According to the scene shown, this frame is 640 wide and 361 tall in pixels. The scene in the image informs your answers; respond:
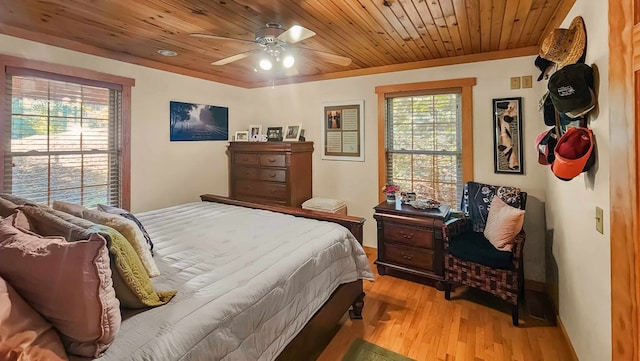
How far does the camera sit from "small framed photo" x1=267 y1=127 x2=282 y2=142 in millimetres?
4691

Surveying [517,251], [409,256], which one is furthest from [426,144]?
[517,251]

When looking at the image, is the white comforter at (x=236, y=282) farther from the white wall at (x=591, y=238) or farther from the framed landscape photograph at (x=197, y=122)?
the framed landscape photograph at (x=197, y=122)

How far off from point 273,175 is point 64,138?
227 cm

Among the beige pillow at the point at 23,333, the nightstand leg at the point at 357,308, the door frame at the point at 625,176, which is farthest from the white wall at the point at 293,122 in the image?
the beige pillow at the point at 23,333

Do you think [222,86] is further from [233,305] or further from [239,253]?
[233,305]

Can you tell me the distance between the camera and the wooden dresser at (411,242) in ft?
10.2

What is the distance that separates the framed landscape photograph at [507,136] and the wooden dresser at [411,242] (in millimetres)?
738

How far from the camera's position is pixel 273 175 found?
431 cm

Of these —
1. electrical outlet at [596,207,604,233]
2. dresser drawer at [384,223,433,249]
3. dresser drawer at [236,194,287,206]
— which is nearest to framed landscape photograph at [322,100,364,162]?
dresser drawer at [236,194,287,206]

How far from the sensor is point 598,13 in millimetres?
1625

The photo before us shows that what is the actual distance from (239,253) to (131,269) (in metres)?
0.73

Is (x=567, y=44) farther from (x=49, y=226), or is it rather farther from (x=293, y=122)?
(x=293, y=122)

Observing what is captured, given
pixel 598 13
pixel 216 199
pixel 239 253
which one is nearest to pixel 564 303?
pixel 598 13

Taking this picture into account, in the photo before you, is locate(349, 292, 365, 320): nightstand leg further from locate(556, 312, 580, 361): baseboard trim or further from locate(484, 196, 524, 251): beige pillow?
locate(556, 312, 580, 361): baseboard trim
